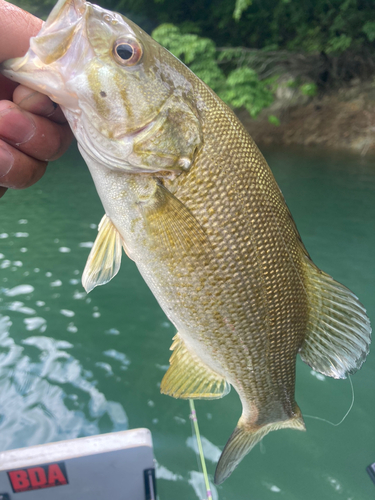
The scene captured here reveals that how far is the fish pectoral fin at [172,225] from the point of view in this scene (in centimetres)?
125

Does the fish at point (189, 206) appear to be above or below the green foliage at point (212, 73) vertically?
above

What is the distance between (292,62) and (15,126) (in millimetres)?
13695

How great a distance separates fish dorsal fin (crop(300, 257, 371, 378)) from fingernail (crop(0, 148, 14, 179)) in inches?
47.2

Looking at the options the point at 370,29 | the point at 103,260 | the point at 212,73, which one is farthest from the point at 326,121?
the point at 103,260

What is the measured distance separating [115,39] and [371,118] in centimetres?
1312

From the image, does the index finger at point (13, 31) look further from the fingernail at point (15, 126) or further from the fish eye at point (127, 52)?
the fish eye at point (127, 52)

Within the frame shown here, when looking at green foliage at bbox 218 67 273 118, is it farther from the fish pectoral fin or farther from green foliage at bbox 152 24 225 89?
the fish pectoral fin

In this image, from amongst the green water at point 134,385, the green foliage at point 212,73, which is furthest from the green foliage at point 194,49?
the green water at point 134,385

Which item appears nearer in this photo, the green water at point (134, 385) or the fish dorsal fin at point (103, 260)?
the fish dorsal fin at point (103, 260)

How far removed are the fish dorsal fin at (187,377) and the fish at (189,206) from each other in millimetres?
60

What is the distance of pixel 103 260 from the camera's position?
1412mm

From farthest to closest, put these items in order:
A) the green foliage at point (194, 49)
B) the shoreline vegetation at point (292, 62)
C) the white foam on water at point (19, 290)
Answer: the shoreline vegetation at point (292, 62) < the green foliage at point (194, 49) < the white foam on water at point (19, 290)

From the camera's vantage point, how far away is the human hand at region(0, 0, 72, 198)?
1190 millimetres

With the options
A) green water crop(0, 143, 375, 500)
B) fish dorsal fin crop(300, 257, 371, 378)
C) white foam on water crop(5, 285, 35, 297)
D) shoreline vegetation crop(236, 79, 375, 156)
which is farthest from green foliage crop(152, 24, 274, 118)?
fish dorsal fin crop(300, 257, 371, 378)
